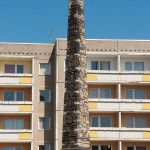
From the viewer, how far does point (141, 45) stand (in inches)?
2355

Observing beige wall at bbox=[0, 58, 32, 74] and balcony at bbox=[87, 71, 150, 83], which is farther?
beige wall at bbox=[0, 58, 32, 74]

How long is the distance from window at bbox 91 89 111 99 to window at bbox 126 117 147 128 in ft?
11.0

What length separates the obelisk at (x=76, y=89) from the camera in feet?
76.7

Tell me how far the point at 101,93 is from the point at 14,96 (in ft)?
30.4

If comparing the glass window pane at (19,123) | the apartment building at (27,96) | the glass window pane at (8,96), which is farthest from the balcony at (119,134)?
the glass window pane at (8,96)

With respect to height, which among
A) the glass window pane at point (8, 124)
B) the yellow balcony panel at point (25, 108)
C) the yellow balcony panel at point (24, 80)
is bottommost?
the glass window pane at point (8, 124)

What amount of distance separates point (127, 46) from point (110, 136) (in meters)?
9.86

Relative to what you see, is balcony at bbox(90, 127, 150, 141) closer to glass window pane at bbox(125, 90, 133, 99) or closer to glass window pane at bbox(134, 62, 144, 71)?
glass window pane at bbox(125, 90, 133, 99)

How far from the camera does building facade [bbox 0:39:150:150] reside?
57.6 m

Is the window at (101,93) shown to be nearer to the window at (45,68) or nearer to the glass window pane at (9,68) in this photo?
the window at (45,68)

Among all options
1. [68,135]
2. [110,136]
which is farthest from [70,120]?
[110,136]

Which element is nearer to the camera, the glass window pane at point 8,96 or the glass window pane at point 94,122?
the glass window pane at point 94,122

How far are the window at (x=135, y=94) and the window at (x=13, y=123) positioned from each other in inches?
456

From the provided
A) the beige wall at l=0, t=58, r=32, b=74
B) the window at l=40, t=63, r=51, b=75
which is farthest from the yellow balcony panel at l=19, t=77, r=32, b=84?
the window at l=40, t=63, r=51, b=75
